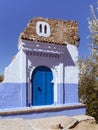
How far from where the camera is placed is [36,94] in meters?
9.91

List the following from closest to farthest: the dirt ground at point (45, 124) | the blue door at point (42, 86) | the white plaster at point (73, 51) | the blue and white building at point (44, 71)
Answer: the dirt ground at point (45, 124) → the blue and white building at point (44, 71) → the blue door at point (42, 86) → the white plaster at point (73, 51)

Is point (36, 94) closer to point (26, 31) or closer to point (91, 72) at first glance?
point (26, 31)

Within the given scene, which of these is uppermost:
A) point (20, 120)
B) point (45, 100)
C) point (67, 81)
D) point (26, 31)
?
point (26, 31)

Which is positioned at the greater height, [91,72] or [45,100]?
[91,72]

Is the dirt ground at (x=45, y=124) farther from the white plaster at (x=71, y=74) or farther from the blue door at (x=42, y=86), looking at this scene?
the white plaster at (x=71, y=74)

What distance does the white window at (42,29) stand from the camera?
1030 centimetres

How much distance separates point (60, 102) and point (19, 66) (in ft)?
9.68

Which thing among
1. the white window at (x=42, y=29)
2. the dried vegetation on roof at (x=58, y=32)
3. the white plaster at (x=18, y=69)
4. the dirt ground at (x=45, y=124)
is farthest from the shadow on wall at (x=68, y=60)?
the dirt ground at (x=45, y=124)

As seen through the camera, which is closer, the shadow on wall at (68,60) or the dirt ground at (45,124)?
the dirt ground at (45,124)

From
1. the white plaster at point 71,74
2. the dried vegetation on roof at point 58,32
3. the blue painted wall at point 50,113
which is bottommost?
the blue painted wall at point 50,113

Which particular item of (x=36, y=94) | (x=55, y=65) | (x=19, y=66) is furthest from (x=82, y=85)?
(x=19, y=66)

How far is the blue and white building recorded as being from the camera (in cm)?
→ 931

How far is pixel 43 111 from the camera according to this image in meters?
9.48

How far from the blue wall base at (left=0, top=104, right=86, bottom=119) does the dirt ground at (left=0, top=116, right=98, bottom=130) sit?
0.31 m
